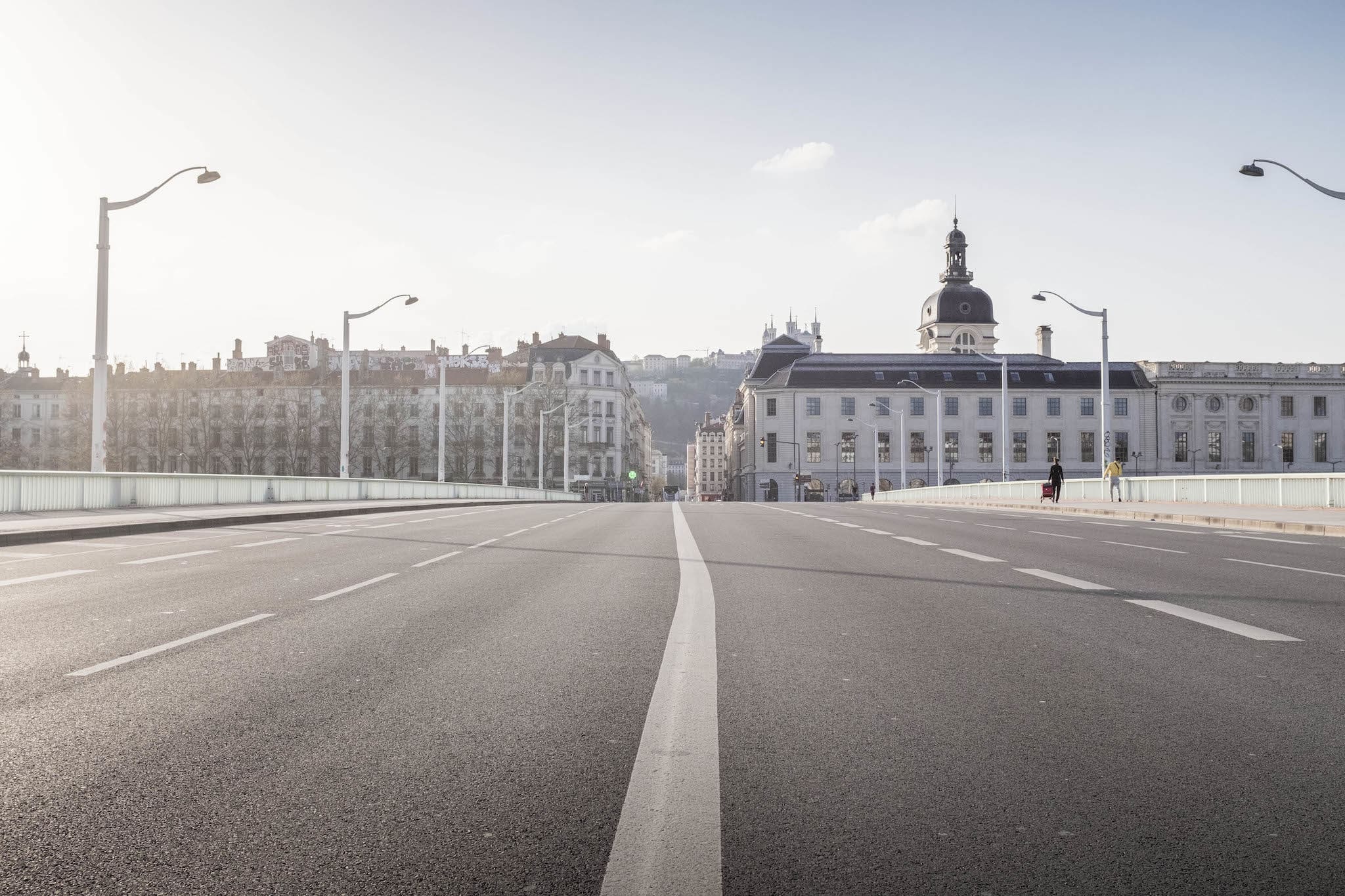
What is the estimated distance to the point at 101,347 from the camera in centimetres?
2352

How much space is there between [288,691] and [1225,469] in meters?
124

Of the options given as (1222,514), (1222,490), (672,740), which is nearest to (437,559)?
(672,740)

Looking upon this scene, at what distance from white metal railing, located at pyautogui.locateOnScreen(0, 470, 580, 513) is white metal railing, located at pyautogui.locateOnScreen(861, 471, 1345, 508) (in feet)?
86.3

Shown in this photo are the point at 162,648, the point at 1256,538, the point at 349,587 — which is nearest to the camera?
the point at 162,648

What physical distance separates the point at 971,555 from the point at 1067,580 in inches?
129

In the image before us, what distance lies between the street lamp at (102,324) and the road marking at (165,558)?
10780 mm

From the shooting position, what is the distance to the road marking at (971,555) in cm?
1284

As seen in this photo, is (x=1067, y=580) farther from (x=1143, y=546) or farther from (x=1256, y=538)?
(x=1256, y=538)

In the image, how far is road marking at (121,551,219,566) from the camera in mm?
12156

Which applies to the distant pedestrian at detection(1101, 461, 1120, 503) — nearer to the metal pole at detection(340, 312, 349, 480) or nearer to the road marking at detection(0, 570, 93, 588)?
the metal pole at detection(340, 312, 349, 480)

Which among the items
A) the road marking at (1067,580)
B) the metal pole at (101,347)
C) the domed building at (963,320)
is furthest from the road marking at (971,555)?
the domed building at (963,320)

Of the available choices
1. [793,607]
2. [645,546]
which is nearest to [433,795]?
[793,607]

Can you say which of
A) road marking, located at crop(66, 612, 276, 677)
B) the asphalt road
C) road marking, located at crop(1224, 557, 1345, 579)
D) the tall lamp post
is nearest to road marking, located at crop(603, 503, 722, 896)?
the asphalt road

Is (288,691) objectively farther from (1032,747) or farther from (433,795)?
(1032,747)
